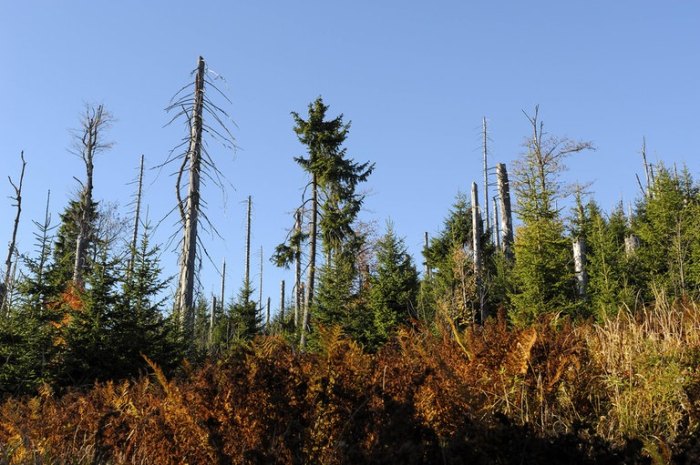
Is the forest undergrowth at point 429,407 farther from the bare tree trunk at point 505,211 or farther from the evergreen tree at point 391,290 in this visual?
the bare tree trunk at point 505,211

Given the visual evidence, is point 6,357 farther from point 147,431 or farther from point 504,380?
point 504,380

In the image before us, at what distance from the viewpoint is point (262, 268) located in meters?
56.3

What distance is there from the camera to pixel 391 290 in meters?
20.1

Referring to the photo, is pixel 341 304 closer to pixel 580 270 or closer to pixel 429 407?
pixel 580 270

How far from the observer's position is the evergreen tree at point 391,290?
19297 millimetres

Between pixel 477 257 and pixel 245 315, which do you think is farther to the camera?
pixel 245 315

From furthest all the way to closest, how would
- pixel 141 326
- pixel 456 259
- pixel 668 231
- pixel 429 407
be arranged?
pixel 668 231
pixel 456 259
pixel 141 326
pixel 429 407

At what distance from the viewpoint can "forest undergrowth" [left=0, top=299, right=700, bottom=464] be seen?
357 centimetres

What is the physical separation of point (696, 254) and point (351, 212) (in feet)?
45.4

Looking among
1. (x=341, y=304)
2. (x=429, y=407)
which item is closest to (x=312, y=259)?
(x=341, y=304)

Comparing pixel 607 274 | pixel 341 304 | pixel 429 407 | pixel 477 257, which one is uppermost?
pixel 477 257

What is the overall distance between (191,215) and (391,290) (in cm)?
765

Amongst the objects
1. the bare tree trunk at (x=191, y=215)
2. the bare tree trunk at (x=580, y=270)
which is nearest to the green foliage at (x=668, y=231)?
the bare tree trunk at (x=580, y=270)

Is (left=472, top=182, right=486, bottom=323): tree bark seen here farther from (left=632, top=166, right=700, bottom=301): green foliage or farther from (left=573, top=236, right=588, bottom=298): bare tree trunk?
(left=632, top=166, right=700, bottom=301): green foliage
